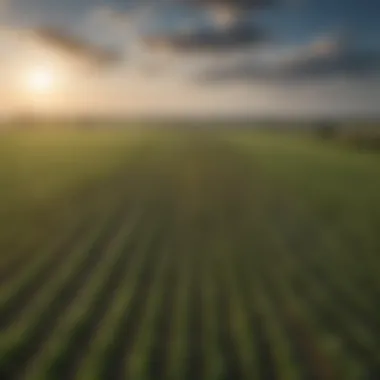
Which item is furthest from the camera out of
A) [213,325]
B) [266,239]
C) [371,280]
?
[266,239]

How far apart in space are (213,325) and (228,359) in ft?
1.64

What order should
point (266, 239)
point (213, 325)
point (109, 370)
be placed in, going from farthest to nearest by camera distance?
point (266, 239) < point (213, 325) < point (109, 370)

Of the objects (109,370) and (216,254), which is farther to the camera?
(216,254)

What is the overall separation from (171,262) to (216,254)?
65 centimetres

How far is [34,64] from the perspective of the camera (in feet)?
22.8

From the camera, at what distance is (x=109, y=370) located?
3.50 m

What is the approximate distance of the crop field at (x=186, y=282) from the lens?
369 centimetres

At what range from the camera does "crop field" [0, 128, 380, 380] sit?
369 centimetres

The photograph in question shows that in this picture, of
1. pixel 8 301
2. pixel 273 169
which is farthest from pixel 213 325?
pixel 273 169

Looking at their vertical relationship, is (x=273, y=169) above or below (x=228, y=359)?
below

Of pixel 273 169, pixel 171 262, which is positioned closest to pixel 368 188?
pixel 273 169

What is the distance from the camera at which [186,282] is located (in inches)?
200

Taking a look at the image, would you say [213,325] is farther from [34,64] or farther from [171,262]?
[34,64]

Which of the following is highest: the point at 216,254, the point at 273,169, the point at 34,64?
the point at 34,64
